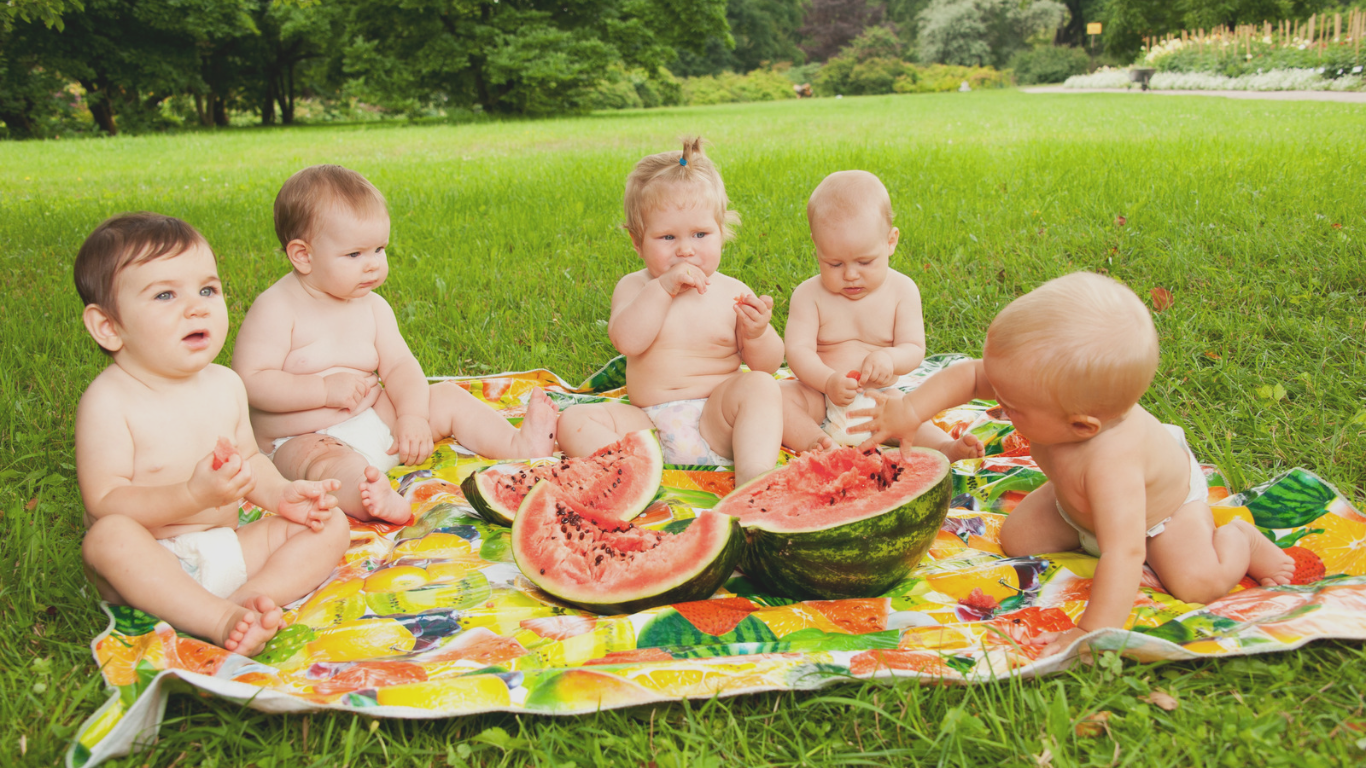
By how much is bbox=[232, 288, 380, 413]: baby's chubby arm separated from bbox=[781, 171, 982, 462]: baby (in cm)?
184

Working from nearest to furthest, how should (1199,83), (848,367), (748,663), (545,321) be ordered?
1. (748,663)
2. (848,367)
3. (545,321)
4. (1199,83)

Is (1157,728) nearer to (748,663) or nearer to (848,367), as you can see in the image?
(748,663)

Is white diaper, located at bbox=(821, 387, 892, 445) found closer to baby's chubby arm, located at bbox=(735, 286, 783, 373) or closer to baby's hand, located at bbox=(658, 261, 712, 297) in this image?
baby's chubby arm, located at bbox=(735, 286, 783, 373)

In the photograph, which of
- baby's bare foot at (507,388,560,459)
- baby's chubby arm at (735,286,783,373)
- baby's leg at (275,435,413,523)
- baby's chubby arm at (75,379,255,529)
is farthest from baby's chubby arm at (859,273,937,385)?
baby's chubby arm at (75,379,255,529)

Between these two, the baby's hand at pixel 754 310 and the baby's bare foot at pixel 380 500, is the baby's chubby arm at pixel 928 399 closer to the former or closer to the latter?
the baby's hand at pixel 754 310

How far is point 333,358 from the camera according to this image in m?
3.51

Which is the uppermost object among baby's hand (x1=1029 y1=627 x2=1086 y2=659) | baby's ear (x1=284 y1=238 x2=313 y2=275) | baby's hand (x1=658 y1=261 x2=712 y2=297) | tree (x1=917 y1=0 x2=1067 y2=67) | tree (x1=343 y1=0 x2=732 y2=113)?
tree (x1=917 y1=0 x2=1067 y2=67)

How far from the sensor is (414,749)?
1903 mm

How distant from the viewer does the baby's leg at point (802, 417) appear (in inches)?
144

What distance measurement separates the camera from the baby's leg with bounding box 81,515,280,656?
2.28 meters

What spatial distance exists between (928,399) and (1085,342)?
0.57m

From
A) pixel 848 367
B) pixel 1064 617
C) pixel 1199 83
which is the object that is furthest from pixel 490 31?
pixel 1064 617

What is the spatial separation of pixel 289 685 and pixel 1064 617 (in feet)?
6.52

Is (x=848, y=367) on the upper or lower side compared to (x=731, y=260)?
lower
